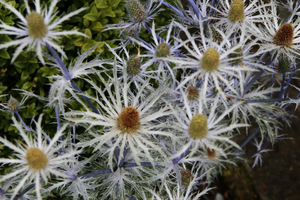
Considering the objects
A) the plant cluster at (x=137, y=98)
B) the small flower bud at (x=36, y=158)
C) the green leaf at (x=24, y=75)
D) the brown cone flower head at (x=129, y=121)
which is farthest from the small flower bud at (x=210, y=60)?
the green leaf at (x=24, y=75)

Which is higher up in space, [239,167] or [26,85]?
[26,85]

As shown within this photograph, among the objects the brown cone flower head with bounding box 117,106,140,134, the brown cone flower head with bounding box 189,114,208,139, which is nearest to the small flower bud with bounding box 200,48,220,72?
the brown cone flower head with bounding box 189,114,208,139

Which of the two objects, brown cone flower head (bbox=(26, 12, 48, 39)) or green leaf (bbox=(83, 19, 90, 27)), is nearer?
brown cone flower head (bbox=(26, 12, 48, 39))

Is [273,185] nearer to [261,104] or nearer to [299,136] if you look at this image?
[299,136]

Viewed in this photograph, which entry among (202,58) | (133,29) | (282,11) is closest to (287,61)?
(202,58)

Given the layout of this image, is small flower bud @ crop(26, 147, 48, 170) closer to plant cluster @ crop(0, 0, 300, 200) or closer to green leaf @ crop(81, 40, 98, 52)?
plant cluster @ crop(0, 0, 300, 200)

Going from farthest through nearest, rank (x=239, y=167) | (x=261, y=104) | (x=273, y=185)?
(x=239, y=167)
(x=273, y=185)
(x=261, y=104)

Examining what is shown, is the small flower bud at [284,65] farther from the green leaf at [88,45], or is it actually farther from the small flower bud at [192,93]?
the green leaf at [88,45]
